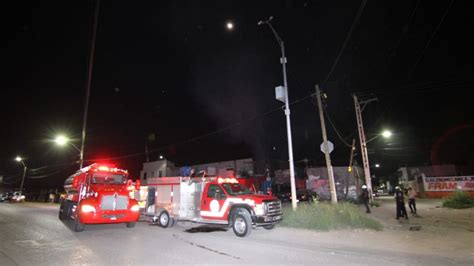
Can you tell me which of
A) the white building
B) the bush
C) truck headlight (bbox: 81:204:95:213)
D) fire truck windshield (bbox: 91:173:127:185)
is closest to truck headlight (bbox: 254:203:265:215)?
truck headlight (bbox: 81:204:95:213)

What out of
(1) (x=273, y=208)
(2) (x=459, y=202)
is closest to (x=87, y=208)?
(1) (x=273, y=208)

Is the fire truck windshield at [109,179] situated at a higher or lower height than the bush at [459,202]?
higher

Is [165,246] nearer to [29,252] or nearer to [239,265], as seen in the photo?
[239,265]

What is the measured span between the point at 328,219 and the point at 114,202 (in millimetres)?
8732

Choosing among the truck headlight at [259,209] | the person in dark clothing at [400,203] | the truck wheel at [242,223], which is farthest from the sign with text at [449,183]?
the truck wheel at [242,223]

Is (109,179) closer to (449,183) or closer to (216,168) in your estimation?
(216,168)

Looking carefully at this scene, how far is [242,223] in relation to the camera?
10.0m

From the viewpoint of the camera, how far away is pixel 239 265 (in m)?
6.13

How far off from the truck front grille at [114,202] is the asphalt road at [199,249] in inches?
37.1

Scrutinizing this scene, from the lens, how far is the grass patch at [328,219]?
35.9 ft

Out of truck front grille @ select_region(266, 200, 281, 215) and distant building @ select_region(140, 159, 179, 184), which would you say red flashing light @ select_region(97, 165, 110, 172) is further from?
distant building @ select_region(140, 159, 179, 184)

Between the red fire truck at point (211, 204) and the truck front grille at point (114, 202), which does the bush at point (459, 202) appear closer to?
the red fire truck at point (211, 204)

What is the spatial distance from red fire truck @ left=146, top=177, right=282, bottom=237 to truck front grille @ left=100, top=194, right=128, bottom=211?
5.82 feet

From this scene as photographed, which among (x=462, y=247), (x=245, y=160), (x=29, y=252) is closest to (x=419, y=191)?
(x=245, y=160)
